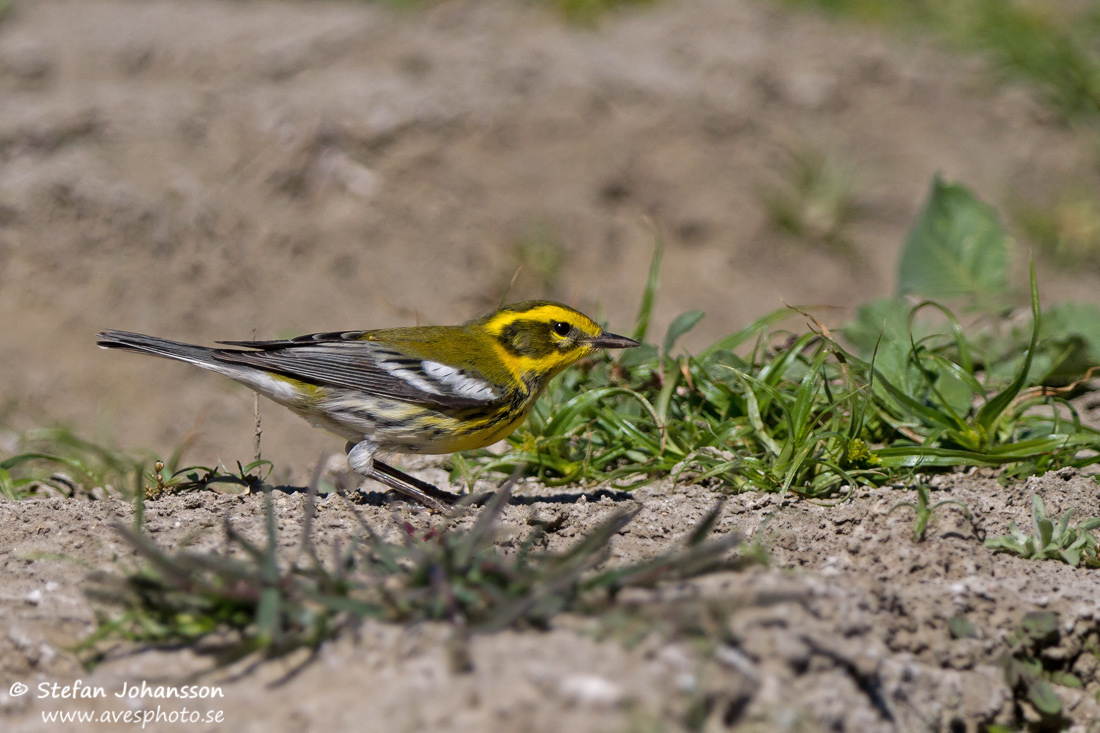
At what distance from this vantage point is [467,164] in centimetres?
807

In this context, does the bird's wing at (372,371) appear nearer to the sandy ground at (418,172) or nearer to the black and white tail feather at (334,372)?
the black and white tail feather at (334,372)

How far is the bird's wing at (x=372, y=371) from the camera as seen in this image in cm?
451

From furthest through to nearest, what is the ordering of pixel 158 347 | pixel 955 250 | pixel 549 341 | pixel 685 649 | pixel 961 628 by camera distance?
pixel 955 250, pixel 549 341, pixel 158 347, pixel 961 628, pixel 685 649

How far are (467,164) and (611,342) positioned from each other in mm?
3843

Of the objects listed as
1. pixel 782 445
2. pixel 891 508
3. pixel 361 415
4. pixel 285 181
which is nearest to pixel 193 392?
pixel 285 181

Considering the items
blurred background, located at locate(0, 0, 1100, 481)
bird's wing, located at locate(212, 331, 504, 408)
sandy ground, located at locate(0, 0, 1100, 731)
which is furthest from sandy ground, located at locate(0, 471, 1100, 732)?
blurred background, located at locate(0, 0, 1100, 481)

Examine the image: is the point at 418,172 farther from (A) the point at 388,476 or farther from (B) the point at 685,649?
(B) the point at 685,649

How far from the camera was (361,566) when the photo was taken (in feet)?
9.48

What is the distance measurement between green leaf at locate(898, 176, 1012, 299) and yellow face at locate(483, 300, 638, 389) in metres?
2.23

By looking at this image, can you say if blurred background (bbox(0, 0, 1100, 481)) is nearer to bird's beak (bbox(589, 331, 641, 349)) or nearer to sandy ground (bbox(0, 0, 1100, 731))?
sandy ground (bbox(0, 0, 1100, 731))

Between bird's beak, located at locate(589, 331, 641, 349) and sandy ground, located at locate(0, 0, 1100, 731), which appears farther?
sandy ground, located at locate(0, 0, 1100, 731)

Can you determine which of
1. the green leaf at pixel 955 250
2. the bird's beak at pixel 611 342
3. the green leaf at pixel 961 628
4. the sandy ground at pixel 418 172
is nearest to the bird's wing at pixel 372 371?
the bird's beak at pixel 611 342

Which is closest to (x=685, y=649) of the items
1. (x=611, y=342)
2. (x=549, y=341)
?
(x=611, y=342)

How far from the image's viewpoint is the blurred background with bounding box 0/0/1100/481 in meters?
7.11
